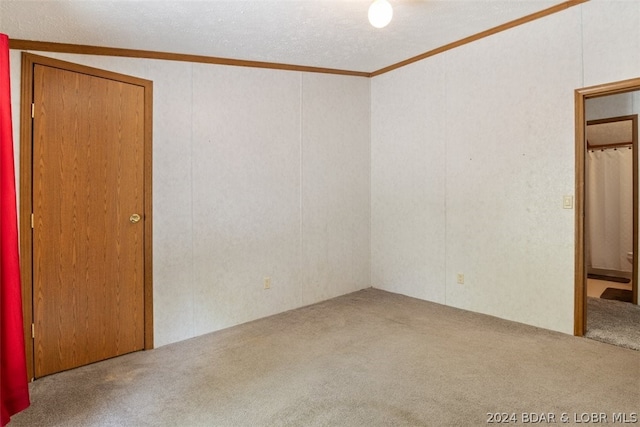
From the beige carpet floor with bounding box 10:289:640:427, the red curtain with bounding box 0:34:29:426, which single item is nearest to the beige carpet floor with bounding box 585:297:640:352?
the beige carpet floor with bounding box 10:289:640:427

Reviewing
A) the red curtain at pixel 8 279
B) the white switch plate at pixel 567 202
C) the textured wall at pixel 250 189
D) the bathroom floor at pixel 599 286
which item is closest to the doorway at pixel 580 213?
the white switch plate at pixel 567 202

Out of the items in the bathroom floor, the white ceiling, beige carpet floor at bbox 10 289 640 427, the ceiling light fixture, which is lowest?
beige carpet floor at bbox 10 289 640 427

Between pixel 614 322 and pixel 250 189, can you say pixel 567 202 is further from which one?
pixel 250 189

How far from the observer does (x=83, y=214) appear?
8.96 ft

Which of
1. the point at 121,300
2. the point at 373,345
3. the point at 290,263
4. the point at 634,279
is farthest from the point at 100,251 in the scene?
the point at 634,279

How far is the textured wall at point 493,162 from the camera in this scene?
3.01m

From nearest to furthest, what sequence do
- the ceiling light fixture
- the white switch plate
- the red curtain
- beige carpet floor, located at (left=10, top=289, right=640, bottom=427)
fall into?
1. the red curtain
2. beige carpet floor, located at (left=10, top=289, right=640, bottom=427)
3. the ceiling light fixture
4. the white switch plate

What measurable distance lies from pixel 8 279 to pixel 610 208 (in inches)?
258

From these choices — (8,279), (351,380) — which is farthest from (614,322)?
(8,279)

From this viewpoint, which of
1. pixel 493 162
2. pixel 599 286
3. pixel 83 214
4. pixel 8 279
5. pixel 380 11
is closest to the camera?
pixel 8 279

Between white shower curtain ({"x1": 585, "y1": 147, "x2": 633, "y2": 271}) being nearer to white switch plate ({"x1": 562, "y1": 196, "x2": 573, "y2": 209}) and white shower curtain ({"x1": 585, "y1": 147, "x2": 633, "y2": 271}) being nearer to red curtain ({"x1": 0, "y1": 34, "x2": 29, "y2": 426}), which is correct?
white switch plate ({"x1": 562, "y1": 196, "x2": 573, "y2": 209})

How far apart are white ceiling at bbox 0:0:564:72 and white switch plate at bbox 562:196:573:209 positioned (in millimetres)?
1532

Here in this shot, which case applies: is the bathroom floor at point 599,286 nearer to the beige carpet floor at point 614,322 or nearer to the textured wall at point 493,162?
the beige carpet floor at point 614,322

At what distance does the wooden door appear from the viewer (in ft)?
8.44
